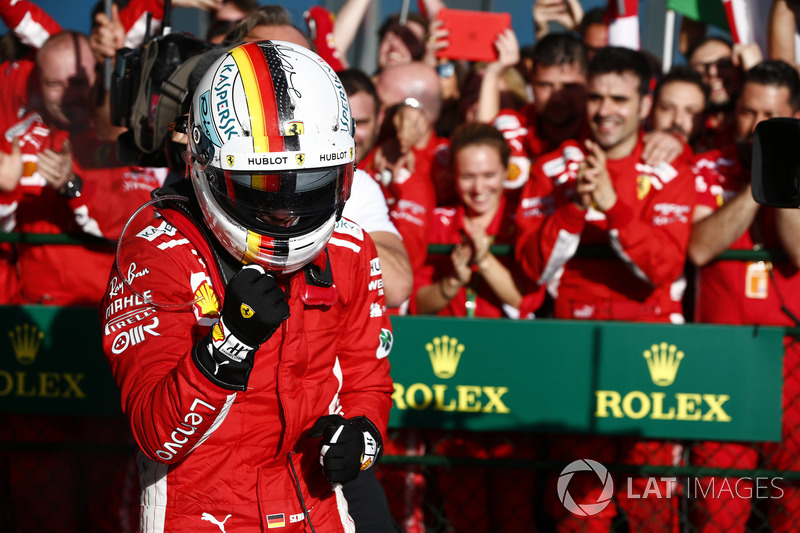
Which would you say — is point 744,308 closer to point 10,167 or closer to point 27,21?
point 10,167

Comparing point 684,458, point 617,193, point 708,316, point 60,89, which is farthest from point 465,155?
point 60,89

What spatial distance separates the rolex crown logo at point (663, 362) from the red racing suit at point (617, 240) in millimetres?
299

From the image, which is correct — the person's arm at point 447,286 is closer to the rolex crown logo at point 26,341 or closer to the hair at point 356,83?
the hair at point 356,83

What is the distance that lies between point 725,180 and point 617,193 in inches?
25.8

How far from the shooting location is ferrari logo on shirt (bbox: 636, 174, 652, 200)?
151 inches

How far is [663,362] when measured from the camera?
342 cm

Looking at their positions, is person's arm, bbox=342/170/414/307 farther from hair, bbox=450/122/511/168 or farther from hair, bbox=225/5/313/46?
hair, bbox=450/122/511/168

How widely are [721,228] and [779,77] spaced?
3.08 ft

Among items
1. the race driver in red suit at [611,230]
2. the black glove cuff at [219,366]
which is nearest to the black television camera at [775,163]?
the race driver in red suit at [611,230]

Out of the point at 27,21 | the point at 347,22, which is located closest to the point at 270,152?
the point at 27,21

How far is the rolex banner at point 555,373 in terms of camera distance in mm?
3414

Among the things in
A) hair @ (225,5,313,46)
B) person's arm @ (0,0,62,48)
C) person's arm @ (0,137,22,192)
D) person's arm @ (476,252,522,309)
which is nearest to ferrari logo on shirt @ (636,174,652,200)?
person's arm @ (476,252,522,309)

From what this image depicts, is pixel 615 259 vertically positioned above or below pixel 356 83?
below

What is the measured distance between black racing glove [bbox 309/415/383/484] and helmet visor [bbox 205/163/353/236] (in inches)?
18.6
